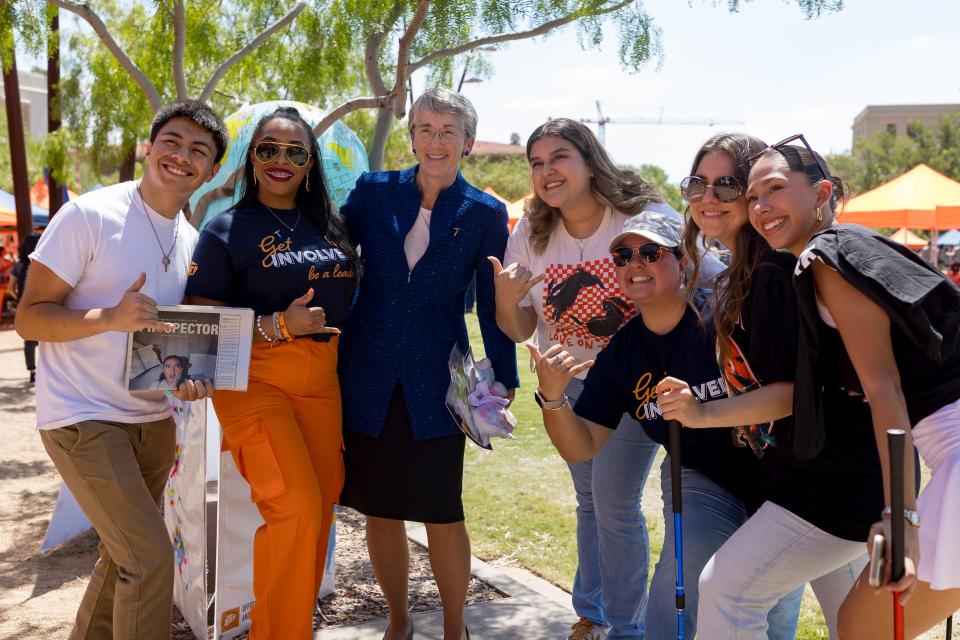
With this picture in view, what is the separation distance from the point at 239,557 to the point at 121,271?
1431 mm

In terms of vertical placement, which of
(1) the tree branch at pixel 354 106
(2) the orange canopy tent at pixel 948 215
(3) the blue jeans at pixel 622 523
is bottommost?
(3) the blue jeans at pixel 622 523

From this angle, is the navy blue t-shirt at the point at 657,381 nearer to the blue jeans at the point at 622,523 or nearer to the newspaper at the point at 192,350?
the blue jeans at the point at 622,523

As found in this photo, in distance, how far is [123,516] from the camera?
3182 mm

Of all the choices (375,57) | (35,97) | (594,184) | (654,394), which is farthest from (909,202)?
(35,97)

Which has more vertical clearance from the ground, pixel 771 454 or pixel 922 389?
pixel 922 389

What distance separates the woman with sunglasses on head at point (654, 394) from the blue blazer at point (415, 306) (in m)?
0.56

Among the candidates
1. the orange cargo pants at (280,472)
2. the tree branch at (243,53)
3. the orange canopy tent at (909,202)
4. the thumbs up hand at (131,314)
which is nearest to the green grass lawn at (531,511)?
the orange cargo pants at (280,472)

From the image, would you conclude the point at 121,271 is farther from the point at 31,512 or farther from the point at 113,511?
the point at 31,512

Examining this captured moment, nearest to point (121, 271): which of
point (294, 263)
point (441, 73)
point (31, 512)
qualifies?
point (294, 263)

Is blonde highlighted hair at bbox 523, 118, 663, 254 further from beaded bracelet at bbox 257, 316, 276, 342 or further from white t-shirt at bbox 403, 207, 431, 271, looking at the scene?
beaded bracelet at bbox 257, 316, 276, 342

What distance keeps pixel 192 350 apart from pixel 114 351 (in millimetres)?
266

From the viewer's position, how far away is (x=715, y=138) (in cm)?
334

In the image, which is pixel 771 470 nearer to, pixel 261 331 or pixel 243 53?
pixel 261 331

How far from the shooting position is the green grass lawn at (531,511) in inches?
215
